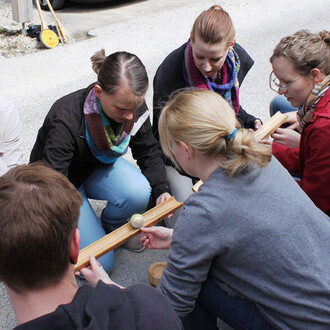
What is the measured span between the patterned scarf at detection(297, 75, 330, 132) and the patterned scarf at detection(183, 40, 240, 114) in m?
0.63

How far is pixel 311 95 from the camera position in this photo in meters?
2.38

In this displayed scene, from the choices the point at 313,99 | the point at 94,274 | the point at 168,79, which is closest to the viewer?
the point at 94,274

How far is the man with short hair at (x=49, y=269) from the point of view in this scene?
109cm

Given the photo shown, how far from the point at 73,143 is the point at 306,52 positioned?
1.38 metres

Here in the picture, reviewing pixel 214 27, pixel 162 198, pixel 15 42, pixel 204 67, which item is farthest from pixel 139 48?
pixel 162 198

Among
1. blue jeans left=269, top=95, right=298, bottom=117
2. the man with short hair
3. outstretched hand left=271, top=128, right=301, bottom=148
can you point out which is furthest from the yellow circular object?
the man with short hair

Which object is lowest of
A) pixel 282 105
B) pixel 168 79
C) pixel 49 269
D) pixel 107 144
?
pixel 282 105

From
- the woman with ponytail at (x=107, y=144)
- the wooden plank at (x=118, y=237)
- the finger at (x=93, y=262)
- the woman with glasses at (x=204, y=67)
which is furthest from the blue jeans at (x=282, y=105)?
the finger at (x=93, y=262)

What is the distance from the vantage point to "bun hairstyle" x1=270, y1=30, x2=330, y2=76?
2.33 meters

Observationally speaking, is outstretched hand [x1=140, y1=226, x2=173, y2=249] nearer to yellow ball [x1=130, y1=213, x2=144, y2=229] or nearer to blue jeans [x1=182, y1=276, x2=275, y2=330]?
yellow ball [x1=130, y1=213, x2=144, y2=229]

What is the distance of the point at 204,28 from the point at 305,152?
94cm

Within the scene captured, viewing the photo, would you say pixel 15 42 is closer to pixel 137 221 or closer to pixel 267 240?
pixel 137 221

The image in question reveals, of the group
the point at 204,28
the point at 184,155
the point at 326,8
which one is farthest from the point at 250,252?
the point at 326,8

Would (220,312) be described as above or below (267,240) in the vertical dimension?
below
